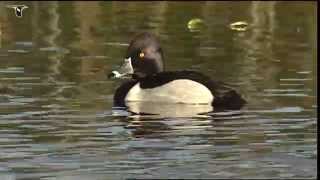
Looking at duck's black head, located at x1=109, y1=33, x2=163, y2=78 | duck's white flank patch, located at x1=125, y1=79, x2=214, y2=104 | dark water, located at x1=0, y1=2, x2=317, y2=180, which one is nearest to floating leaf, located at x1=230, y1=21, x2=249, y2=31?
dark water, located at x1=0, y1=2, x2=317, y2=180

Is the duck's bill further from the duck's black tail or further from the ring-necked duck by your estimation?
the duck's black tail

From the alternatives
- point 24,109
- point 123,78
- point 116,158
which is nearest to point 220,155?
point 116,158

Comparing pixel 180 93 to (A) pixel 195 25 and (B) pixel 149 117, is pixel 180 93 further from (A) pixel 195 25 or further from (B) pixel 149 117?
(A) pixel 195 25

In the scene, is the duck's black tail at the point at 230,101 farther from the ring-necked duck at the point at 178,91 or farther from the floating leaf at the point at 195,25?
the floating leaf at the point at 195,25

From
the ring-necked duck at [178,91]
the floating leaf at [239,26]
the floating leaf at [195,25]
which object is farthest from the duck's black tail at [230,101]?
the floating leaf at [239,26]

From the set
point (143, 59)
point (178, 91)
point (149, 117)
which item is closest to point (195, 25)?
point (143, 59)

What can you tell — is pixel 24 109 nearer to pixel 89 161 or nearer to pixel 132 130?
pixel 132 130

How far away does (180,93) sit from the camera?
16219 millimetres

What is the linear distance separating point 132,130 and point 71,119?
1.05 m

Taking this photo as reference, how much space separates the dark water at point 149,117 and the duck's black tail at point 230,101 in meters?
0.18

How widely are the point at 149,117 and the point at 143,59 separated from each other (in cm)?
275

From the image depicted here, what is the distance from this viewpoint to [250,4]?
113 ft

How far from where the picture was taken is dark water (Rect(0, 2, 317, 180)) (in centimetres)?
1108

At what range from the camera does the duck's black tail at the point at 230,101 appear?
15648 millimetres
